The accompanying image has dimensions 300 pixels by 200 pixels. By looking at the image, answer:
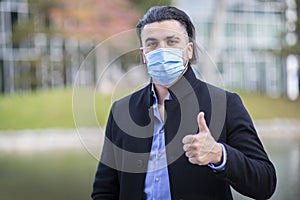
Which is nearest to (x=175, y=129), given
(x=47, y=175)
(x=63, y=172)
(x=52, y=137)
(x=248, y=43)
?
(x=47, y=175)

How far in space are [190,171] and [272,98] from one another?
19.1 m

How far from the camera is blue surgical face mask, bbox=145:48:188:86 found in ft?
A: 6.10

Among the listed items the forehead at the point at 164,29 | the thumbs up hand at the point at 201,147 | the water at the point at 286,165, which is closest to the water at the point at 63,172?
the water at the point at 286,165

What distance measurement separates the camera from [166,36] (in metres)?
1.87

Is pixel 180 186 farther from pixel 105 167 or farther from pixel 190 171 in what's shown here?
pixel 105 167

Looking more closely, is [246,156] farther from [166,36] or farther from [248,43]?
[248,43]

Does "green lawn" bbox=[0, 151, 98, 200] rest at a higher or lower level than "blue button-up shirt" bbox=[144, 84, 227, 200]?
lower

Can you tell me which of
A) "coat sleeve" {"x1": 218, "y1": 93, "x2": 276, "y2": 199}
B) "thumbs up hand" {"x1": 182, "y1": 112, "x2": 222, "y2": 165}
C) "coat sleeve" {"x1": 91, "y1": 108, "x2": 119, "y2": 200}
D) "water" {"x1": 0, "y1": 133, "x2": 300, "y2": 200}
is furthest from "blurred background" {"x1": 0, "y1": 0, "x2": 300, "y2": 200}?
"thumbs up hand" {"x1": 182, "y1": 112, "x2": 222, "y2": 165}

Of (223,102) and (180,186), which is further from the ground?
(223,102)

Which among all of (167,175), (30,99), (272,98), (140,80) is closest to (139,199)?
(167,175)

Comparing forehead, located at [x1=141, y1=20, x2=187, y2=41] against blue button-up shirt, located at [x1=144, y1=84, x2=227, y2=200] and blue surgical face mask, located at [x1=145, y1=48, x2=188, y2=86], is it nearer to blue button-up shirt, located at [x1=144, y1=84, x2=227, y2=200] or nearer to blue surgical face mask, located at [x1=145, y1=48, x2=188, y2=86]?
blue surgical face mask, located at [x1=145, y1=48, x2=188, y2=86]

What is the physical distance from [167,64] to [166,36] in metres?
0.10

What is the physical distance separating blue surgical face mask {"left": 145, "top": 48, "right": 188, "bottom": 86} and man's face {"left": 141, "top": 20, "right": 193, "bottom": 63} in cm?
2

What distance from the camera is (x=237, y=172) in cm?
169
